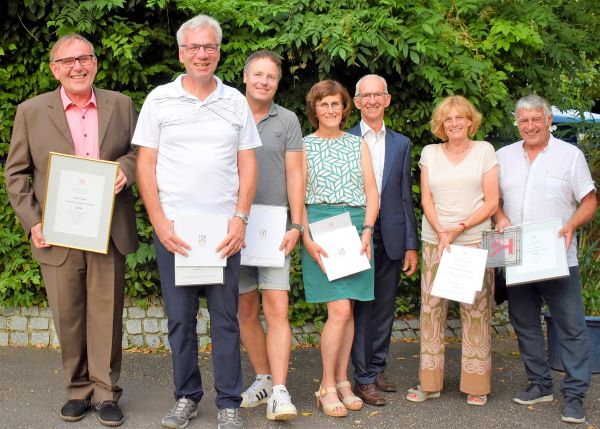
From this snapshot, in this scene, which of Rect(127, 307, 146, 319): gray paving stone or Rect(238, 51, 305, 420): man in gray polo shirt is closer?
Rect(238, 51, 305, 420): man in gray polo shirt

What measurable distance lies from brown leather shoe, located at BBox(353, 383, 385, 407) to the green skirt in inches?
26.7

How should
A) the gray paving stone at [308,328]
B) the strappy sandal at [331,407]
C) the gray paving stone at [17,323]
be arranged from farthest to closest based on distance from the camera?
1. the gray paving stone at [308,328]
2. the gray paving stone at [17,323]
3. the strappy sandal at [331,407]

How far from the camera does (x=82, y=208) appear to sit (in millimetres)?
5121

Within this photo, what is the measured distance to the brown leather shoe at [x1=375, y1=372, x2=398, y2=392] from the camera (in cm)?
615

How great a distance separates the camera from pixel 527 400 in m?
5.86

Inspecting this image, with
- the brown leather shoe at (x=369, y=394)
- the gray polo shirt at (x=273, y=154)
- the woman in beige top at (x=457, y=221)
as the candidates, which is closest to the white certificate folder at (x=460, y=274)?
the woman in beige top at (x=457, y=221)

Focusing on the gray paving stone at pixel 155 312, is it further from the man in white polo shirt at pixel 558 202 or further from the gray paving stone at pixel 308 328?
the man in white polo shirt at pixel 558 202

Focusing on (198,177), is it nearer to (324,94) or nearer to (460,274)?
(324,94)

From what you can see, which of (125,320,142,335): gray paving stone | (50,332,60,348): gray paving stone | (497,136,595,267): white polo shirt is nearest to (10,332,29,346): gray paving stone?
(50,332,60,348): gray paving stone

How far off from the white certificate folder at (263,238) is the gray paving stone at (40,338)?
2.88m

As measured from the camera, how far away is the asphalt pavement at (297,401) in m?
5.39

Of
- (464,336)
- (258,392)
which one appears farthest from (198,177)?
(464,336)

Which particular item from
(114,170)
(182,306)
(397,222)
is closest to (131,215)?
(114,170)

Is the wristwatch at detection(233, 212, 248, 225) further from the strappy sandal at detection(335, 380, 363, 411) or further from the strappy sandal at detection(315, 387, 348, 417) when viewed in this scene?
the strappy sandal at detection(335, 380, 363, 411)
